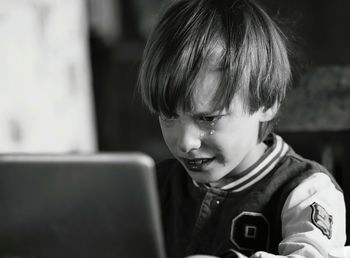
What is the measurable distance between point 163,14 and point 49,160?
445 mm

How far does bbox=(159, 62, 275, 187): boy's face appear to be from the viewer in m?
1.04

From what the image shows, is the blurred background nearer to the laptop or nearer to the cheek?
the cheek

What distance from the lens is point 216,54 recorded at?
1.06 m

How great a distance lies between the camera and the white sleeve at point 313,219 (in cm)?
94

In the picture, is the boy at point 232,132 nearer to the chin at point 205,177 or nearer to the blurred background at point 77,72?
the chin at point 205,177

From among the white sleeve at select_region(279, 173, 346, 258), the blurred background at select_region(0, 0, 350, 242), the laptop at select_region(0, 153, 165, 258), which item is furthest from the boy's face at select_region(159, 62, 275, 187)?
the blurred background at select_region(0, 0, 350, 242)

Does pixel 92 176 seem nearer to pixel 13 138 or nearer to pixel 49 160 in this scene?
pixel 49 160

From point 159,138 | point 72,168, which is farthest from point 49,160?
point 159,138

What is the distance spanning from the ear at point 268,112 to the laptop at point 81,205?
392 millimetres

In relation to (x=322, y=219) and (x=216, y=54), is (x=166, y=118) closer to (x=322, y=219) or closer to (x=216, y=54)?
(x=216, y=54)

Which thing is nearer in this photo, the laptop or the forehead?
the laptop

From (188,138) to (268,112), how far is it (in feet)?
0.60

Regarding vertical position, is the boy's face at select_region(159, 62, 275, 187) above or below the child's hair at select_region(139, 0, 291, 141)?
below

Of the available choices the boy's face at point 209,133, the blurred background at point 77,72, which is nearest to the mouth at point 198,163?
the boy's face at point 209,133
